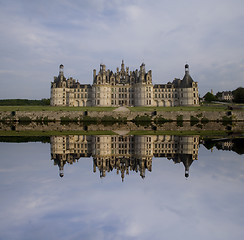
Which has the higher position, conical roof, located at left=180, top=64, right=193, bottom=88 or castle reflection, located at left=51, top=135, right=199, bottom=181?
conical roof, located at left=180, top=64, right=193, bottom=88

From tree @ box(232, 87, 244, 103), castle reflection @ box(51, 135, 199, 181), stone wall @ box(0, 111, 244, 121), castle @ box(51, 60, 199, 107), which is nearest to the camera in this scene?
castle reflection @ box(51, 135, 199, 181)

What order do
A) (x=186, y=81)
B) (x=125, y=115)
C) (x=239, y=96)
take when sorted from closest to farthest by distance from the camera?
(x=125, y=115) → (x=186, y=81) → (x=239, y=96)

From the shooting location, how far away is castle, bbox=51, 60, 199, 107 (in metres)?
73.8

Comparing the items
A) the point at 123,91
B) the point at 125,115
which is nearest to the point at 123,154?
the point at 125,115

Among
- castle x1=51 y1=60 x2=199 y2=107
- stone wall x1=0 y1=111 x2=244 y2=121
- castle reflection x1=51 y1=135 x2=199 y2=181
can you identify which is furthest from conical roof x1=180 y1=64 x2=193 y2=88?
castle reflection x1=51 y1=135 x2=199 y2=181

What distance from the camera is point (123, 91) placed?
7744 cm

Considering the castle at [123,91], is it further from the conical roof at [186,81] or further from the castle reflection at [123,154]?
the castle reflection at [123,154]

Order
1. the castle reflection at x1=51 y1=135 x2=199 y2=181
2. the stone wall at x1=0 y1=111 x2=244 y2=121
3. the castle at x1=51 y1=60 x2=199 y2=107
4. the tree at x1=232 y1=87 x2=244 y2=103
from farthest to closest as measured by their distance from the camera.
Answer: the tree at x1=232 y1=87 x2=244 y2=103, the castle at x1=51 y1=60 x2=199 y2=107, the stone wall at x1=0 y1=111 x2=244 y2=121, the castle reflection at x1=51 y1=135 x2=199 y2=181

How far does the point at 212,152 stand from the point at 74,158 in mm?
10017

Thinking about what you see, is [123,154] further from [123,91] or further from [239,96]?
[239,96]

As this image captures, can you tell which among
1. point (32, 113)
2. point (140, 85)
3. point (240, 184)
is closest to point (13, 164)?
point (240, 184)

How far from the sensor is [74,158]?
56.3 ft

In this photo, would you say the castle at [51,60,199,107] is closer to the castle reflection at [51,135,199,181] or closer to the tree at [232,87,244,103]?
the tree at [232,87,244,103]

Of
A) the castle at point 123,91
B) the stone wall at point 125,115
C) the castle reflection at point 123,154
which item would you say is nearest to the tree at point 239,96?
the castle at point 123,91
